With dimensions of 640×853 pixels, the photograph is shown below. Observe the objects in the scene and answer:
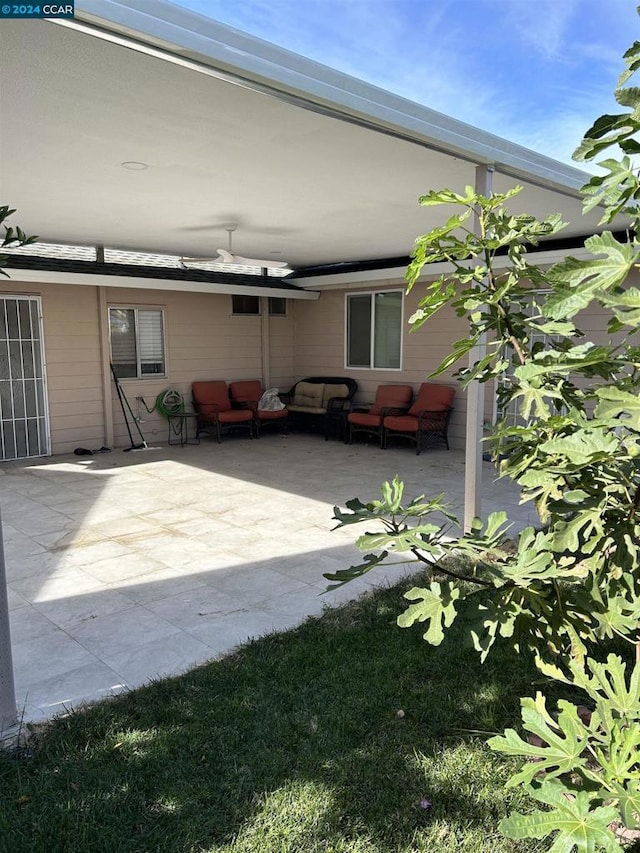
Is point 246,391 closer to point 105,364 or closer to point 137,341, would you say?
point 137,341

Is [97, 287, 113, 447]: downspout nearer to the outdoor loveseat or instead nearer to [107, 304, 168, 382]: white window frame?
[107, 304, 168, 382]: white window frame

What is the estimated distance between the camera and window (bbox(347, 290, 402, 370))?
961 centimetres

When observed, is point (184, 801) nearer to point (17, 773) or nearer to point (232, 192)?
point (17, 773)

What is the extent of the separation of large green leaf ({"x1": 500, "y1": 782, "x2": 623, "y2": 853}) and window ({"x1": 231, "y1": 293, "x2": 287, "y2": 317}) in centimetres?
959

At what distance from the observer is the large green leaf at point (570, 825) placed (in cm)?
98

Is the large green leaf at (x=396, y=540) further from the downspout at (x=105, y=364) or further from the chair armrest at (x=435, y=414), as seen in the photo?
the downspout at (x=105, y=364)

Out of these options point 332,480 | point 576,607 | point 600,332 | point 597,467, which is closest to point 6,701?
point 576,607

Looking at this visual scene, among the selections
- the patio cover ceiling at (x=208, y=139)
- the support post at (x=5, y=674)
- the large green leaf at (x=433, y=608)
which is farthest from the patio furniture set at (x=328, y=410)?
the large green leaf at (x=433, y=608)

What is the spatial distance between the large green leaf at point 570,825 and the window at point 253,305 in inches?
378

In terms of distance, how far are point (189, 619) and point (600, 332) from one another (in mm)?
5791

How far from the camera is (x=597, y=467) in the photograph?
1269mm

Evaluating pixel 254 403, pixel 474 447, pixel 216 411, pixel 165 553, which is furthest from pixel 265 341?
pixel 474 447

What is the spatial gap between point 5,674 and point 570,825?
220 centimetres

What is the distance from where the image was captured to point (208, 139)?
148 inches
